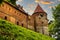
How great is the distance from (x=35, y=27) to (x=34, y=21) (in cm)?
177

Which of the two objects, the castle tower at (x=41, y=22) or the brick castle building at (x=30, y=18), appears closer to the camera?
the brick castle building at (x=30, y=18)

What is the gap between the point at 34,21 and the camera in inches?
2009

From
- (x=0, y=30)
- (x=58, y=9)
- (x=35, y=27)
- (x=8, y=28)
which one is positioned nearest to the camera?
(x=0, y=30)

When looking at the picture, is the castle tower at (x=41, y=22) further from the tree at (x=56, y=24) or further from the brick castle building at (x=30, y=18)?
the tree at (x=56, y=24)

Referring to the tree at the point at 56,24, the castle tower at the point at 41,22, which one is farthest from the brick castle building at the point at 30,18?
the tree at the point at 56,24

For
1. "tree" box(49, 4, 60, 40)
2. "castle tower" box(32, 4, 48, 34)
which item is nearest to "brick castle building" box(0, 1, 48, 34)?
"castle tower" box(32, 4, 48, 34)

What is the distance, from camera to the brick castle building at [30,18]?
4291 cm

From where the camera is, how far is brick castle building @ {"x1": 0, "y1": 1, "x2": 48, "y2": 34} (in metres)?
42.9

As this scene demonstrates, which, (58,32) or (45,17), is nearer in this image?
(58,32)

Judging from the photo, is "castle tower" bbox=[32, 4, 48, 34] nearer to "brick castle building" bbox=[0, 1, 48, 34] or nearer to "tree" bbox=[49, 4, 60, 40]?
"brick castle building" bbox=[0, 1, 48, 34]

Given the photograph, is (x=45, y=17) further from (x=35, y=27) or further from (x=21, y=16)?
(x=21, y=16)

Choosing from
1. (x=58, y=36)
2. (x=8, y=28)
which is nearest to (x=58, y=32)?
(x=58, y=36)

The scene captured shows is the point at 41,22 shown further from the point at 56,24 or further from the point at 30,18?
the point at 56,24

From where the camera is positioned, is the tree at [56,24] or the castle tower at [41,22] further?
the castle tower at [41,22]
